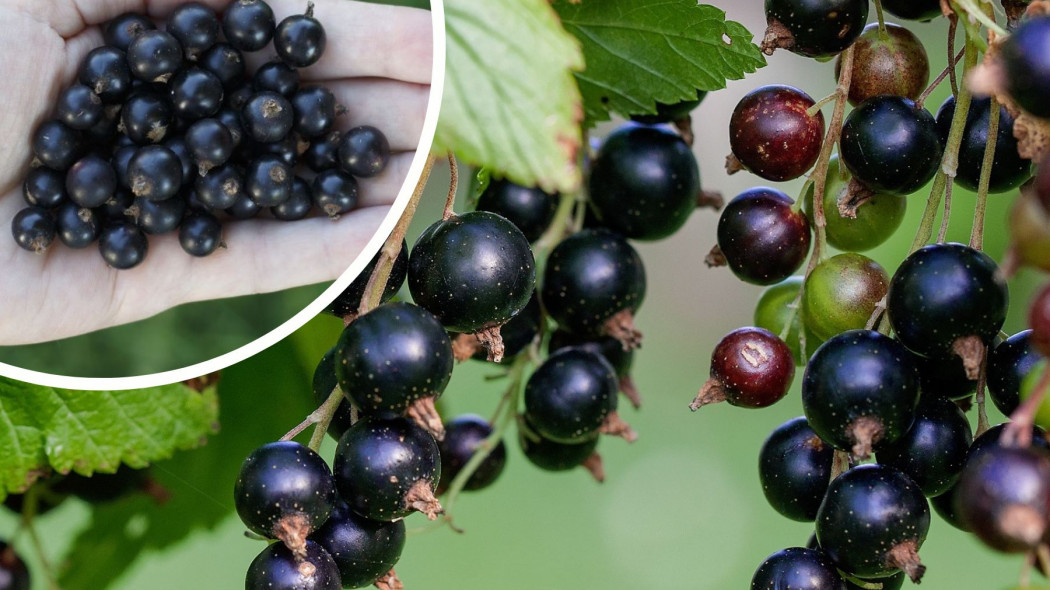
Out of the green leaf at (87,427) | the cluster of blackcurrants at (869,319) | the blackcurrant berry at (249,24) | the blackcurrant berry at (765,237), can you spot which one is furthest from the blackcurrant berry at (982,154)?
the green leaf at (87,427)

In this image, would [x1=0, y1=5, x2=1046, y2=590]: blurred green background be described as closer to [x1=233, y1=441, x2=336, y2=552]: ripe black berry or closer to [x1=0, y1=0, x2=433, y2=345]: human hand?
[x1=0, y1=0, x2=433, y2=345]: human hand

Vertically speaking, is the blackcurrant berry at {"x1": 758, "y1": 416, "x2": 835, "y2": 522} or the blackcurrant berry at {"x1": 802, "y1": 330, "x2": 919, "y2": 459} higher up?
the blackcurrant berry at {"x1": 802, "y1": 330, "x2": 919, "y2": 459}

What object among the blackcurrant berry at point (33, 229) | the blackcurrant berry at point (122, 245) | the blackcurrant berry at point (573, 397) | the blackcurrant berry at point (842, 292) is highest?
the blackcurrant berry at point (842, 292)

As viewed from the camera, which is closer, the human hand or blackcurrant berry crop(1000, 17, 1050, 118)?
blackcurrant berry crop(1000, 17, 1050, 118)

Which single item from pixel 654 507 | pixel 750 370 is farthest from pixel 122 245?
pixel 654 507

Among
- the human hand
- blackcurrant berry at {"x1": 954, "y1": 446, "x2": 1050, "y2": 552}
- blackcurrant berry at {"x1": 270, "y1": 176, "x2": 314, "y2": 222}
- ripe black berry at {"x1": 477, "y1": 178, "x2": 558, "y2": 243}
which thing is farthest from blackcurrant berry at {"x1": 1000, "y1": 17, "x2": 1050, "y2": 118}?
blackcurrant berry at {"x1": 270, "y1": 176, "x2": 314, "y2": 222}

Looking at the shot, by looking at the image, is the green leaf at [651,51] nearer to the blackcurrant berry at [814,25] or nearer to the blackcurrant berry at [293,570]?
the blackcurrant berry at [814,25]

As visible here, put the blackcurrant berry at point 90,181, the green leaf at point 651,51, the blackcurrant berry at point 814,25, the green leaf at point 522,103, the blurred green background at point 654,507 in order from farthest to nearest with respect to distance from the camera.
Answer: the blurred green background at point 654,507, the blackcurrant berry at point 90,181, the green leaf at point 651,51, the blackcurrant berry at point 814,25, the green leaf at point 522,103
